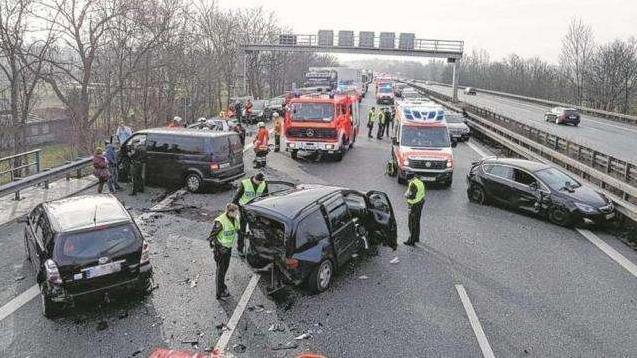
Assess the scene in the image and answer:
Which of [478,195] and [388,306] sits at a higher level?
[478,195]

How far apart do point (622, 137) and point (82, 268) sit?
33.5m

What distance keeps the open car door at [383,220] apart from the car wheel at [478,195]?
5546 mm

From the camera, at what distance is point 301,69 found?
285 ft

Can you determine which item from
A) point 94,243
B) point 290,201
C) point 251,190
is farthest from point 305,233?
point 94,243

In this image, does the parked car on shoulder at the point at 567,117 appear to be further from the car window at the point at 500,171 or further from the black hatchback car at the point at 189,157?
the black hatchback car at the point at 189,157

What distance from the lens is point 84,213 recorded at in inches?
340

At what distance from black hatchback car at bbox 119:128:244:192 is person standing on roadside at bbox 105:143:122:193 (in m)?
0.81

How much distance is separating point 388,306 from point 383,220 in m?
2.49

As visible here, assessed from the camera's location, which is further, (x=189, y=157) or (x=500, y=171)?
(x=189, y=157)

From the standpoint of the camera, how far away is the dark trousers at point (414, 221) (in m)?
11.7

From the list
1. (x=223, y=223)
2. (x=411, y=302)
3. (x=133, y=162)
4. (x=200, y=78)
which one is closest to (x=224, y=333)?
(x=223, y=223)

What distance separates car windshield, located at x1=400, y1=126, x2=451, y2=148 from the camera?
18734 mm

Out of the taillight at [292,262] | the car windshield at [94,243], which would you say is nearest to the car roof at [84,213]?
the car windshield at [94,243]

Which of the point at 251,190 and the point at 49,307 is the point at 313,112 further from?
the point at 49,307
